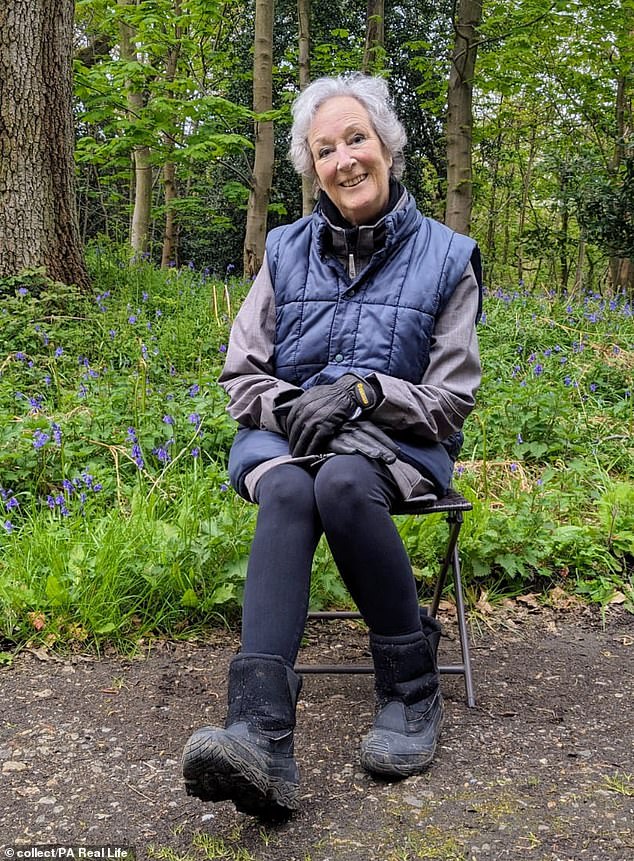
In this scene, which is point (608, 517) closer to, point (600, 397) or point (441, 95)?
point (600, 397)

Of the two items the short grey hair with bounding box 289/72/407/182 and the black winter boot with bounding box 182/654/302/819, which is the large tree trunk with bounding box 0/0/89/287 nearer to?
the short grey hair with bounding box 289/72/407/182

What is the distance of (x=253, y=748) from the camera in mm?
1867

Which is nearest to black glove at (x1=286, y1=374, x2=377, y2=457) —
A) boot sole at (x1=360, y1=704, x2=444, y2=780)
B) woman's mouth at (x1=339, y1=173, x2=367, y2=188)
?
woman's mouth at (x1=339, y1=173, x2=367, y2=188)

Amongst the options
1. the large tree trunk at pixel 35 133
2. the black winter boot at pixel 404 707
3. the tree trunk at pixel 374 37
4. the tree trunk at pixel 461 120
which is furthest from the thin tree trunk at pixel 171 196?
the black winter boot at pixel 404 707

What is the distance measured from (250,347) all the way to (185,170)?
27.8 feet

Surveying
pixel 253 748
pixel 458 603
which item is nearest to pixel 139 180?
pixel 458 603

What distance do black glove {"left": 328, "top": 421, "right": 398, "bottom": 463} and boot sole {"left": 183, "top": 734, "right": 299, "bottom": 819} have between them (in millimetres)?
812

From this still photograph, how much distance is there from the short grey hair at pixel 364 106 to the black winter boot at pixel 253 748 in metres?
1.65

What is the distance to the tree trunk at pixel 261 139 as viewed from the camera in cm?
841

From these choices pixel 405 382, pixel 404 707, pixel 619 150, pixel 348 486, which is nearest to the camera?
pixel 348 486

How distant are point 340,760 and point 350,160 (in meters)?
1.75

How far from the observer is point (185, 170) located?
1053 centimetres

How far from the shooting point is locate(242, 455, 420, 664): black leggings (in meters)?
2.09

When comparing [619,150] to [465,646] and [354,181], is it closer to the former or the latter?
[354,181]
